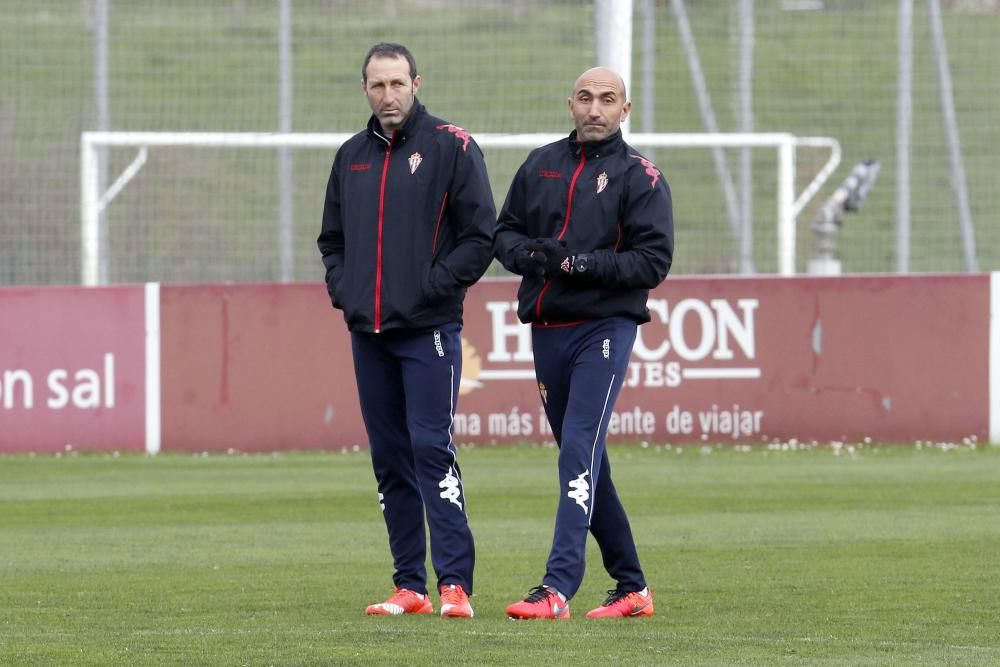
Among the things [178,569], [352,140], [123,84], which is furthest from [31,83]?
[352,140]

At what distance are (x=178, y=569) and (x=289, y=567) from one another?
487 mm

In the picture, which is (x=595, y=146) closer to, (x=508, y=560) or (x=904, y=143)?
(x=508, y=560)

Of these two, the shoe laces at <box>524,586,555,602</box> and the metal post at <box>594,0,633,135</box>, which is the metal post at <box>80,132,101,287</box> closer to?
the metal post at <box>594,0,633,135</box>

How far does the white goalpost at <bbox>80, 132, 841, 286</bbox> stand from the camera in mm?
15812

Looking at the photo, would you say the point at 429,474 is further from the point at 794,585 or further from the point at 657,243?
the point at 794,585

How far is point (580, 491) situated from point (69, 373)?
346 inches

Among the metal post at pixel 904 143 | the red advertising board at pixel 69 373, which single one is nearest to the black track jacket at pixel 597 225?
the red advertising board at pixel 69 373

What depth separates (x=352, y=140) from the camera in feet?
22.7

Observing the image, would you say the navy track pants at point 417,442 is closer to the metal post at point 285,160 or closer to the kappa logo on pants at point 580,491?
the kappa logo on pants at point 580,491

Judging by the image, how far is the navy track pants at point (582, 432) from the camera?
21.9 ft

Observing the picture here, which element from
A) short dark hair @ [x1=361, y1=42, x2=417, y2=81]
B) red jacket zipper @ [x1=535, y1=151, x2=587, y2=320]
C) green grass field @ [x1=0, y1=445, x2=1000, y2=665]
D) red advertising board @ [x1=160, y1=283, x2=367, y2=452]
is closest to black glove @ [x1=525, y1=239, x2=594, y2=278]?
red jacket zipper @ [x1=535, y1=151, x2=587, y2=320]

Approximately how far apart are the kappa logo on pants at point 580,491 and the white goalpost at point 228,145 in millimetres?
9263

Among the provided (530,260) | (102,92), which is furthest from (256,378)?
(530,260)

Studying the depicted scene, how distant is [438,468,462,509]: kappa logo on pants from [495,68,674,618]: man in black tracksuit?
387 mm
